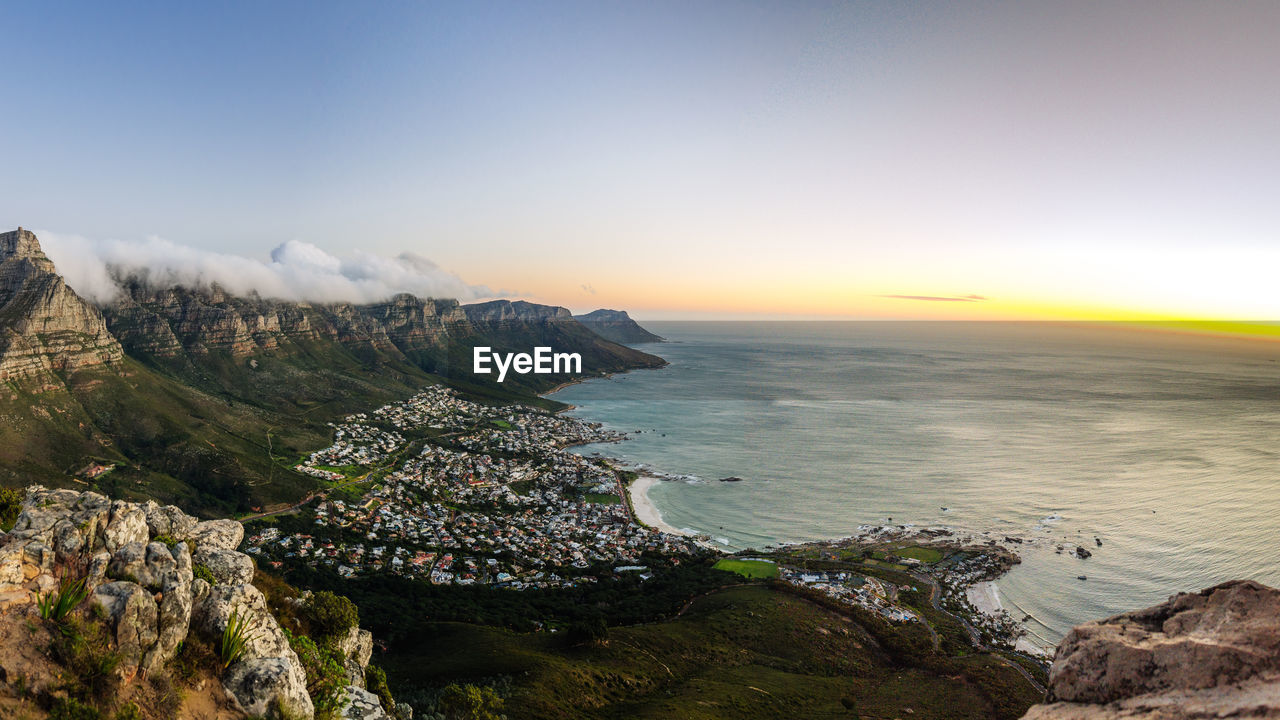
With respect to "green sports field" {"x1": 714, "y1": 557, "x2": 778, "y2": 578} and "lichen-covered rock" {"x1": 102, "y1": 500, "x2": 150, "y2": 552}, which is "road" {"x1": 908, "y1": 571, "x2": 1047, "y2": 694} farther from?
"lichen-covered rock" {"x1": 102, "y1": 500, "x2": 150, "y2": 552}

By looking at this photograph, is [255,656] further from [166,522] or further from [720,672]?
[720,672]

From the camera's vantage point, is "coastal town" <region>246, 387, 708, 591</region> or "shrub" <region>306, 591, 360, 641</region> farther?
"coastal town" <region>246, 387, 708, 591</region>

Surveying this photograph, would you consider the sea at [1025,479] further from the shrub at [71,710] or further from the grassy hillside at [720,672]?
the shrub at [71,710]

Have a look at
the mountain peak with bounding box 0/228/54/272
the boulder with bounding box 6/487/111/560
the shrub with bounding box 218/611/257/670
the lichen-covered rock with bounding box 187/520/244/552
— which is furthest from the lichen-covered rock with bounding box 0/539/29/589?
the mountain peak with bounding box 0/228/54/272

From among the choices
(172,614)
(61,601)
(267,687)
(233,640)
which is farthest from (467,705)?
(61,601)

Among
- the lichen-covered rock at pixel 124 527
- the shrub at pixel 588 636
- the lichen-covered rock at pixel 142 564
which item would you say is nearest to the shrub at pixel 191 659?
the lichen-covered rock at pixel 142 564

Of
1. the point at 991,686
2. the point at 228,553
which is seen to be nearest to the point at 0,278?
the point at 228,553
